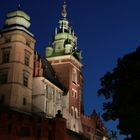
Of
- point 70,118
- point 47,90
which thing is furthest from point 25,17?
point 70,118

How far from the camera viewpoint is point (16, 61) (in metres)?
64.1

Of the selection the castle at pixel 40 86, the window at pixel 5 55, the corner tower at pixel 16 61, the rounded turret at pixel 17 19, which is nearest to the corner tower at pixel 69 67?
the castle at pixel 40 86

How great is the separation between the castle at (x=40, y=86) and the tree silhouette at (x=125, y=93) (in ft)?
36.7

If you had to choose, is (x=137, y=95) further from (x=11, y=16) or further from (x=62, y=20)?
(x=62, y=20)

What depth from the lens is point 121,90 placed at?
41000 millimetres

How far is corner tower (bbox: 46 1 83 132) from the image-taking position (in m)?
77.2

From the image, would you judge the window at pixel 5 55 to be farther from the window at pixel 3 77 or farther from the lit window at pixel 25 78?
the lit window at pixel 25 78

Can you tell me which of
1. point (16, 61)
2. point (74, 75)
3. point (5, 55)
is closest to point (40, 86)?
point (16, 61)

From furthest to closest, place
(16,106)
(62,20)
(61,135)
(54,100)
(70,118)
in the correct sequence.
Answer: (62,20), (70,118), (54,100), (16,106), (61,135)

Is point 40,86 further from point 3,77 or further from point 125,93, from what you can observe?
point 125,93

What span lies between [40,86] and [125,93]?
29.1 meters

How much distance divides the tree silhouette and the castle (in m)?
11.2

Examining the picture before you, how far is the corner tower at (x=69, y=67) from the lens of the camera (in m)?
77.2

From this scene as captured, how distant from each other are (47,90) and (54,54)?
12.4m
